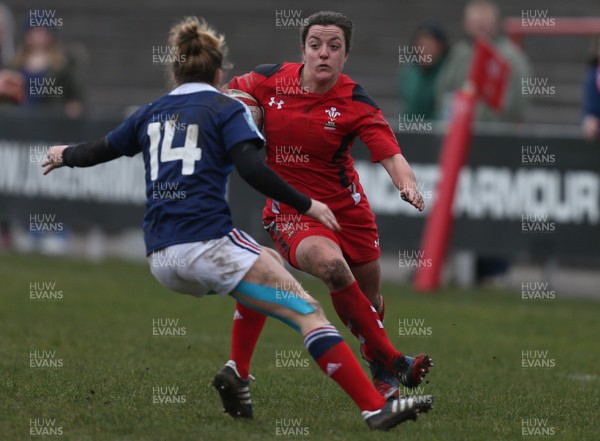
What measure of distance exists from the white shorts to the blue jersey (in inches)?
1.6

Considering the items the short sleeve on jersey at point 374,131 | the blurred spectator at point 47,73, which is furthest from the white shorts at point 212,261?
the blurred spectator at point 47,73

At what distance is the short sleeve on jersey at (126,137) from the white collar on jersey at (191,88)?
0.69 ft

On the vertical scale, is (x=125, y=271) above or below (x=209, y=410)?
below

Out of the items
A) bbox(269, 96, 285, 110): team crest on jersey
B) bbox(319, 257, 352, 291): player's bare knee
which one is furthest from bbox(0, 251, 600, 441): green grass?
bbox(269, 96, 285, 110): team crest on jersey

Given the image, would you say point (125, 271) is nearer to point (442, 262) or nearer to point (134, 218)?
point (134, 218)

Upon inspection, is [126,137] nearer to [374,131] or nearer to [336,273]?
[336,273]

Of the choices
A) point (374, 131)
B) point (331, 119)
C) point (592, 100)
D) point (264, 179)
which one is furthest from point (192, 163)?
point (592, 100)

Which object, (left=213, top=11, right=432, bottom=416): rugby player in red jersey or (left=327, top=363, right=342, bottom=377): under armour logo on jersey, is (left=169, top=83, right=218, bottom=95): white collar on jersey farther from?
(left=327, top=363, right=342, bottom=377): under armour logo on jersey

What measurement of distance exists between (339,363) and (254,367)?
104 inches

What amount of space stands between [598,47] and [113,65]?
39.8 feet

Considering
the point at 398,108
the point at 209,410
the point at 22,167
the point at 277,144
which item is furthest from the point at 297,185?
the point at 398,108

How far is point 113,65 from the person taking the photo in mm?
23109

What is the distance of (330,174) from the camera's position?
7020mm

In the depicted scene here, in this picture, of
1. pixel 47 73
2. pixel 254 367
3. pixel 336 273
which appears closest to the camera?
pixel 336 273
